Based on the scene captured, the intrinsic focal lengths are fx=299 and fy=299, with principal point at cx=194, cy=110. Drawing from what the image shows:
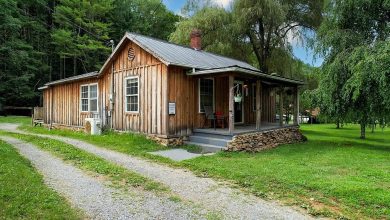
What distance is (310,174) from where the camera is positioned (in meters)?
6.48

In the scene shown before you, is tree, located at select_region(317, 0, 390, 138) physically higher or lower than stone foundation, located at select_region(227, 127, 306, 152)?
higher

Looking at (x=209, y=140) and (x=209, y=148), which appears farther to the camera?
(x=209, y=140)

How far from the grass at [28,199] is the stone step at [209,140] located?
5.50 metres

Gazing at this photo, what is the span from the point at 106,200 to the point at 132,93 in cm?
742

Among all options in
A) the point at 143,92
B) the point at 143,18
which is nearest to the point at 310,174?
the point at 143,92

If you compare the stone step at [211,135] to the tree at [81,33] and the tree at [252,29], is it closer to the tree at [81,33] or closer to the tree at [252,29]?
the tree at [252,29]

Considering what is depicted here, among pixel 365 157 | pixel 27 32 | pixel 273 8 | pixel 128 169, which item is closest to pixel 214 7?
→ pixel 273 8

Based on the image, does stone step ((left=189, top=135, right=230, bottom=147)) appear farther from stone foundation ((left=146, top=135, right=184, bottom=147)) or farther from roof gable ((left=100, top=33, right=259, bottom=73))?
roof gable ((left=100, top=33, right=259, bottom=73))

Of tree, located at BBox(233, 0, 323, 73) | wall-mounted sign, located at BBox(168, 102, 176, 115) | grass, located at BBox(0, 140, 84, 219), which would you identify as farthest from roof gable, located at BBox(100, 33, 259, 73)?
tree, located at BBox(233, 0, 323, 73)

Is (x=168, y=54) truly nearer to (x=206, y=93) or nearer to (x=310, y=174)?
(x=206, y=93)

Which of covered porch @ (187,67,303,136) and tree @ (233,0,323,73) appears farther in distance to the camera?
tree @ (233,0,323,73)

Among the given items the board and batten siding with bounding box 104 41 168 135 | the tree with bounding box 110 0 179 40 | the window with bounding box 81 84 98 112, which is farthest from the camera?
the tree with bounding box 110 0 179 40

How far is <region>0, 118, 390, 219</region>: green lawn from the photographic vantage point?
15.3 ft

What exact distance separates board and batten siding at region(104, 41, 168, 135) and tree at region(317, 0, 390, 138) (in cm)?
636
